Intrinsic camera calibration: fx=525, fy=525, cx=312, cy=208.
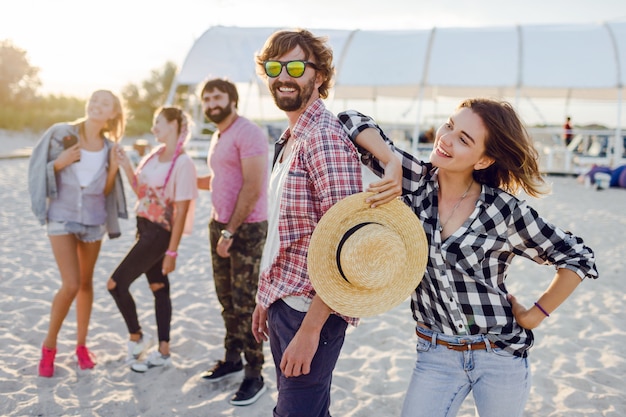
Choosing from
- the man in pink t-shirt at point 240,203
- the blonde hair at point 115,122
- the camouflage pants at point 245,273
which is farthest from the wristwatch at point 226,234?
the blonde hair at point 115,122

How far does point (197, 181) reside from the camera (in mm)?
3832

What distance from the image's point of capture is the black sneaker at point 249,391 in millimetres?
3303

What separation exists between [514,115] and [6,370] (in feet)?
12.0

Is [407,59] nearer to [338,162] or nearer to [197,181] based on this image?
[197,181]

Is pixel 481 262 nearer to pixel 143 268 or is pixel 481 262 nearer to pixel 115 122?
pixel 143 268

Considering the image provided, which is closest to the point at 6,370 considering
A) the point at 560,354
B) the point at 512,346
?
the point at 512,346

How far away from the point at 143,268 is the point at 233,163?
0.97m

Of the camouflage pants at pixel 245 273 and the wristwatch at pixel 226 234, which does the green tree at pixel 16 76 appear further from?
the wristwatch at pixel 226 234

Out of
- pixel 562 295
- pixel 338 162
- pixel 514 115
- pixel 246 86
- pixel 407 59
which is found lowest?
pixel 562 295

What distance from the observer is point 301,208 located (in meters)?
1.77

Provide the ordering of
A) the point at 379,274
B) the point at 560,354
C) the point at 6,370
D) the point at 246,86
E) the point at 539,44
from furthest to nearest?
1. the point at 246,86
2. the point at 539,44
3. the point at 560,354
4. the point at 6,370
5. the point at 379,274

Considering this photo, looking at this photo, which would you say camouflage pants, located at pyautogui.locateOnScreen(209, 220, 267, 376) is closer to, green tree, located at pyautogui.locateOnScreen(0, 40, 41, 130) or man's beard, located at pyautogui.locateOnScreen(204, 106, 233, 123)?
man's beard, located at pyautogui.locateOnScreen(204, 106, 233, 123)

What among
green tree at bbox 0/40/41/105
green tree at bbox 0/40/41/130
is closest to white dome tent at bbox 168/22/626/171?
green tree at bbox 0/40/41/130

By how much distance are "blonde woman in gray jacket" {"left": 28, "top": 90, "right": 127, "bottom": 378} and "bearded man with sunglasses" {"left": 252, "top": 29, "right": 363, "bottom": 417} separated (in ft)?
6.60
